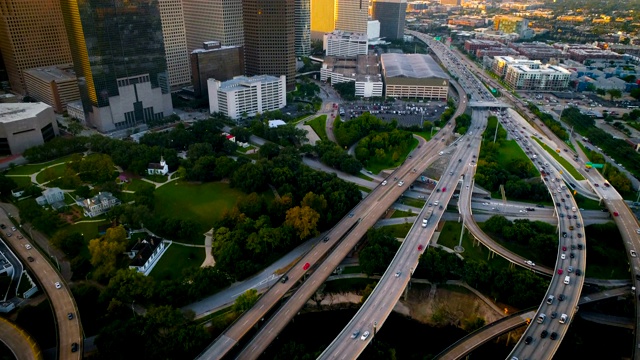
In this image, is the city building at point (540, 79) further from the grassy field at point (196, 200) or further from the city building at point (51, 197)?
the city building at point (51, 197)

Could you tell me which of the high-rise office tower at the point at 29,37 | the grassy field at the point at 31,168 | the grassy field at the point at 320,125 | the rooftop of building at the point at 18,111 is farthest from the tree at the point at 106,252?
the high-rise office tower at the point at 29,37

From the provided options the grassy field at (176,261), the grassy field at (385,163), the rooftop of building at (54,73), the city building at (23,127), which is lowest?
the grassy field at (176,261)

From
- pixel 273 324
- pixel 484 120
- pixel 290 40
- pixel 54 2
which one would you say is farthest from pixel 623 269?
pixel 54 2

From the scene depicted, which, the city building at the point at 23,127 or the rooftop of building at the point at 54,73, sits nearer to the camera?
the city building at the point at 23,127

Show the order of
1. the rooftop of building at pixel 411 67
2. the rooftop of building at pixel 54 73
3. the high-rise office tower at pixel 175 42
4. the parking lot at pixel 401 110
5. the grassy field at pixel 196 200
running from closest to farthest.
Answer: the grassy field at pixel 196 200
the rooftop of building at pixel 54 73
the parking lot at pixel 401 110
the high-rise office tower at pixel 175 42
the rooftop of building at pixel 411 67

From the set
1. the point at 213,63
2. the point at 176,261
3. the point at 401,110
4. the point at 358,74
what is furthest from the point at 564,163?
the point at 213,63

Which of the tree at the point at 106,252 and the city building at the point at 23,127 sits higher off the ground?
the city building at the point at 23,127
